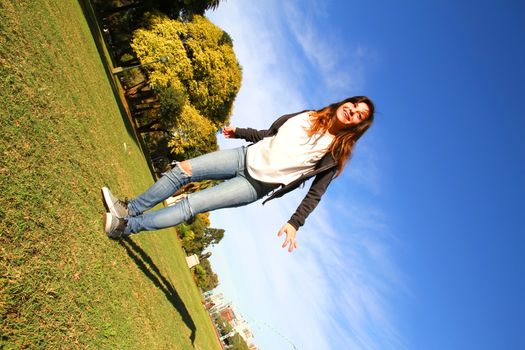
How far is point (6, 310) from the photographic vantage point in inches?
87.4

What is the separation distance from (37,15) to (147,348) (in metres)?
6.55

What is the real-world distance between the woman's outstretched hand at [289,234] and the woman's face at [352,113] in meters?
1.56

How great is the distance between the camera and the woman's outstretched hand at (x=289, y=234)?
4.29 m

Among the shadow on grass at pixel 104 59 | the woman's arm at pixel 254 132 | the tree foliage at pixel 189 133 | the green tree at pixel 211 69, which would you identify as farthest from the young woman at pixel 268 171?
the green tree at pixel 211 69

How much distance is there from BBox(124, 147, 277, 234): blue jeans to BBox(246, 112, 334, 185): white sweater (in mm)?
163

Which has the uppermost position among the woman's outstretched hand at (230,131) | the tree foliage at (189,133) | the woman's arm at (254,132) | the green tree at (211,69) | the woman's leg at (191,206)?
the green tree at (211,69)

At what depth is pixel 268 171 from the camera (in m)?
4.38

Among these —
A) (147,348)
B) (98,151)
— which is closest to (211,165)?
(147,348)

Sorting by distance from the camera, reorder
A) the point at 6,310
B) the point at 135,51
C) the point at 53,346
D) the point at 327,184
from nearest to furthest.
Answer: the point at 6,310 → the point at 53,346 → the point at 327,184 → the point at 135,51

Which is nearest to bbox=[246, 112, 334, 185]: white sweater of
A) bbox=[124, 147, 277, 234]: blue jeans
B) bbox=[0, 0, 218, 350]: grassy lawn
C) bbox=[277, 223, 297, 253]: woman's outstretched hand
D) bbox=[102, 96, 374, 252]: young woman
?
bbox=[102, 96, 374, 252]: young woman

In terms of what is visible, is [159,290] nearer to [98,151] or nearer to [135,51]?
[98,151]

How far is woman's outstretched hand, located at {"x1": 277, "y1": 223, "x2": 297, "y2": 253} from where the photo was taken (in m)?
4.29

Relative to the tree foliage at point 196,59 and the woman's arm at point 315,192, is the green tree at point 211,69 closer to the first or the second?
the tree foliage at point 196,59

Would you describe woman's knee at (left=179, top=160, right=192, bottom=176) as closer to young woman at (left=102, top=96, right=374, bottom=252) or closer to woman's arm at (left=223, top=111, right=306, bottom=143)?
young woman at (left=102, top=96, right=374, bottom=252)
